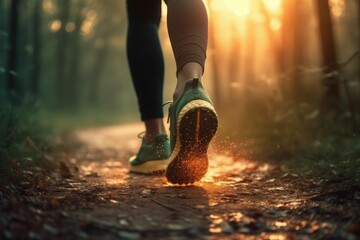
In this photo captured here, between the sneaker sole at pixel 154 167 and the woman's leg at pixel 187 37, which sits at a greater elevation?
the woman's leg at pixel 187 37

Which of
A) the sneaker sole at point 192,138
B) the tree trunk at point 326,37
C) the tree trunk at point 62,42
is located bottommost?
the sneaker sole at point 192,138

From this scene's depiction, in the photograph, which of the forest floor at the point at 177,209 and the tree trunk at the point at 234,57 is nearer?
the forest floor at the point at 177,209

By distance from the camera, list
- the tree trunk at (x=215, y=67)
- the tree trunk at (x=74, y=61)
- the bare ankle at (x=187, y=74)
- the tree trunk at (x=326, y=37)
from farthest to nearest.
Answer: the tree trunk at (x=74, y=61) → the tree trunk at (x=215, y=67) → the tree trunk at (x=326, y=37) → the bare ankle at (x=187, y=74)

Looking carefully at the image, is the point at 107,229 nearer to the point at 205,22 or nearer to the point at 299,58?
the point at 205,22

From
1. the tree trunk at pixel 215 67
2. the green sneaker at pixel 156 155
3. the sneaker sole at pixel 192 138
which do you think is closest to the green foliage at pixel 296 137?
the green sneaker at pixel 156 155

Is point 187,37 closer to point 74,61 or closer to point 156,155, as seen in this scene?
point 156,155

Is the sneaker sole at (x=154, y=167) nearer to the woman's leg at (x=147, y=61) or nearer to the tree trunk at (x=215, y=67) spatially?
the woman's leg at (x=147, y=61)

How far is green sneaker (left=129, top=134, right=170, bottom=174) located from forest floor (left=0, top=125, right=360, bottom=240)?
18 centimetres

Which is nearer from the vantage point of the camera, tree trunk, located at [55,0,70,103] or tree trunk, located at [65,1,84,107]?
tree trunk, located at [55,0,70,103]

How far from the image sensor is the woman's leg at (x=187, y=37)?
2.12m

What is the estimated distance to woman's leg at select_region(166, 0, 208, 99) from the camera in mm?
2119

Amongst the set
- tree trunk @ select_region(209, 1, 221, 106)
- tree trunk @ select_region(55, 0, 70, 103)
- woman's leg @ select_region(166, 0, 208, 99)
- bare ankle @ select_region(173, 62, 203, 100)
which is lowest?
bare ankle @ select_region(173, 62, 203, 100)

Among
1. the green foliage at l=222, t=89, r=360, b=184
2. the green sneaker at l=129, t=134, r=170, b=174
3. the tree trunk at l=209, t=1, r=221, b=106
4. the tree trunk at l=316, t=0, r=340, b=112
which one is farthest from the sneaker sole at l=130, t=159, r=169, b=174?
the tree trunk at l=209, t=1, r=221, b=106

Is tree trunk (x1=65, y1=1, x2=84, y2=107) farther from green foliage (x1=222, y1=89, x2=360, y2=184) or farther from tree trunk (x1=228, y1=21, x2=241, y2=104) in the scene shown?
green foliage (x1=222, y1=89, x2=360, y2=184)
